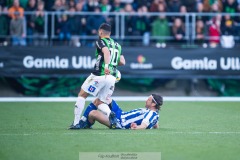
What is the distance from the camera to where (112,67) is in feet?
50.2

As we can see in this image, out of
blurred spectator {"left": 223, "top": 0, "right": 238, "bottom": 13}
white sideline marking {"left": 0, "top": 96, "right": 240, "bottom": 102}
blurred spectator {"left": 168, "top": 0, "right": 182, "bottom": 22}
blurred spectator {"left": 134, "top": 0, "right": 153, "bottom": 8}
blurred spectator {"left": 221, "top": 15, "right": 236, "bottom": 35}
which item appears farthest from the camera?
blurred spectator {"left": 223, "top": 0, "right": 238, "bottom": 13}

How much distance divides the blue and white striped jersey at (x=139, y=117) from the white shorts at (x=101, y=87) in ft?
1.77

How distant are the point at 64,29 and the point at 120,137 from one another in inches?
499

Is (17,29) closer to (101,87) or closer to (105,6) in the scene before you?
(105,6)

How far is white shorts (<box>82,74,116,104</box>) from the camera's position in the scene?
15.2 metres

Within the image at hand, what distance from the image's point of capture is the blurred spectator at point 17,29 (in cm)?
2552

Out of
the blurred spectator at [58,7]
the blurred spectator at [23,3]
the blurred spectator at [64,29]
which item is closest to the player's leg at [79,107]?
the blurred spectator at [64,29]

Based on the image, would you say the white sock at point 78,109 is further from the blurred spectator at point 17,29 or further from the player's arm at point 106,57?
the blurred spectator at point 17,29

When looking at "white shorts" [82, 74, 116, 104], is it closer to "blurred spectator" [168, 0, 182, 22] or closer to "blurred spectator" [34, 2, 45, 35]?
"blurred spectator" [34, 2, 45, 35]

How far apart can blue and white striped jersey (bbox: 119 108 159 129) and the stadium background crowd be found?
1139 cm

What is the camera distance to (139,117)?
14.8 m

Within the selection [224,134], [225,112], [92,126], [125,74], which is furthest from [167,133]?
[125,74]

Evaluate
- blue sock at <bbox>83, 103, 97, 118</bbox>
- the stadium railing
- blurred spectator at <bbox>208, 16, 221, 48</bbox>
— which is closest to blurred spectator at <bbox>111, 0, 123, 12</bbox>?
the stadium railing

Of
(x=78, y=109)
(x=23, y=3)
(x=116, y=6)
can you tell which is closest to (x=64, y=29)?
(x=23, y=3)
